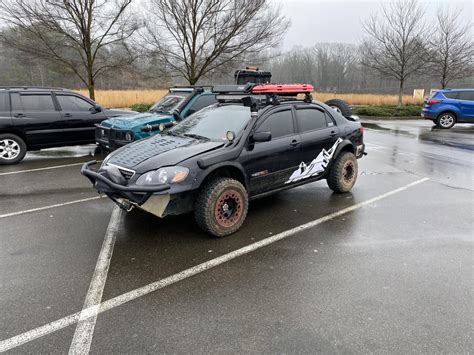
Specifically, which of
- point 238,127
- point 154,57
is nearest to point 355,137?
point 238,127

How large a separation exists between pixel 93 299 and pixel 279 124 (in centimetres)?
332

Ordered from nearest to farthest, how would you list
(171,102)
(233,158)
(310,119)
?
(233,158) < (310,119) < (171,102)

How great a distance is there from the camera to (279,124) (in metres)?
5.10

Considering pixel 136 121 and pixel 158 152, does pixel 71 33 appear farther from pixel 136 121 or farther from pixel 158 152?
pixel 158 152

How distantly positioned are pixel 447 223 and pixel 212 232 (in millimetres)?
3226

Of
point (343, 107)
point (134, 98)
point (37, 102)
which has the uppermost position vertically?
point (134, 98)

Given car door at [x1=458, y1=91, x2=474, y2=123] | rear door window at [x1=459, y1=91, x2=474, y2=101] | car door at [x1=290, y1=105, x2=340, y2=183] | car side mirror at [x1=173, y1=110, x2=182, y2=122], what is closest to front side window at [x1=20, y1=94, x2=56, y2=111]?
car side mirror at [x1=173, y1=110, x2=182, y2=122]

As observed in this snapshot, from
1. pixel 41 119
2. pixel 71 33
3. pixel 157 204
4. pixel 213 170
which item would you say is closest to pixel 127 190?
pixel 157 204

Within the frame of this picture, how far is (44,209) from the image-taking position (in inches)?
206

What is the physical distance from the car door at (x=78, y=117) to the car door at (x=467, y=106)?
15012 millimetres

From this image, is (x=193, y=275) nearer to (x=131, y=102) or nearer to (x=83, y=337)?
(x=83, y=337)

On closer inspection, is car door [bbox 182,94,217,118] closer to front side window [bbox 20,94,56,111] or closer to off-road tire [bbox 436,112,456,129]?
front side window [bbox 20,94,56,111]

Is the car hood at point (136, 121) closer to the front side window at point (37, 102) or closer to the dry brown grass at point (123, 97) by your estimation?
the front side window at point (37, 102)

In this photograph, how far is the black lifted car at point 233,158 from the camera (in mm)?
3992
